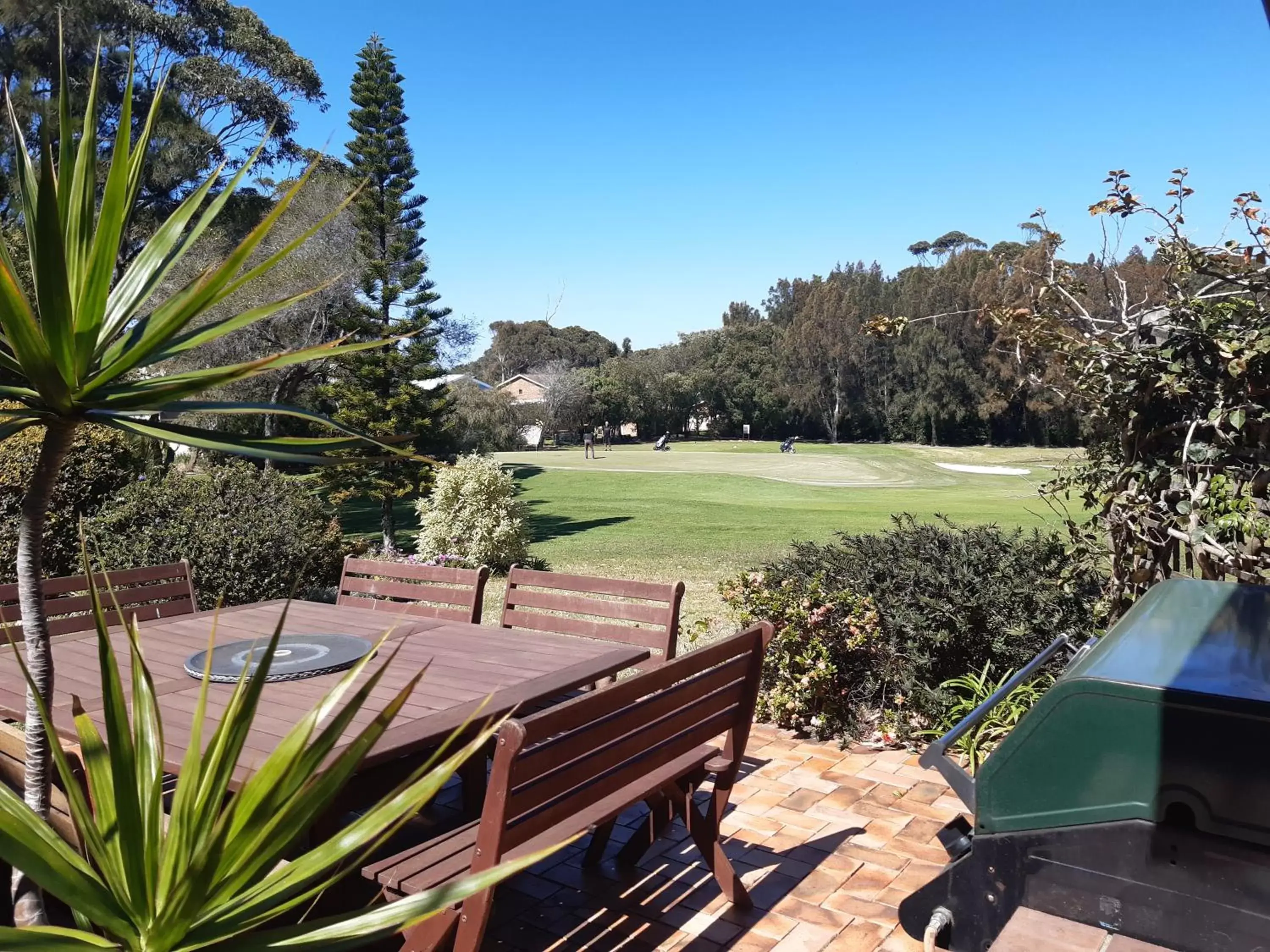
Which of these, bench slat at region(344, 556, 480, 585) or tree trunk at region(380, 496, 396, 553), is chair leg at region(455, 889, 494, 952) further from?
tree trunk at region(380, 496, 396, 553)

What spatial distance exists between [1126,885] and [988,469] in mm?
39188

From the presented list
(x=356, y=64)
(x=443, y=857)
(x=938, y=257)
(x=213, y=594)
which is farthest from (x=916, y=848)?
(x=938, y=257)

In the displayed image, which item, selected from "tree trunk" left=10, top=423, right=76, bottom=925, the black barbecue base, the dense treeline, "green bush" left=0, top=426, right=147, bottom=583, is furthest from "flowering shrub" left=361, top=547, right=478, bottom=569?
the dense treeline

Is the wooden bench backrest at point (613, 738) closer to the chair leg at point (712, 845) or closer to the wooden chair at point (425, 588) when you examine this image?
the chair leg at point (712, 845)

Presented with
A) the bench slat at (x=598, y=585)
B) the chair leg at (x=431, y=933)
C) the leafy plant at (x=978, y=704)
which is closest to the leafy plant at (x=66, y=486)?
the bench slat at (x=598, y=585)

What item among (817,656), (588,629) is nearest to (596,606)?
(588,629)

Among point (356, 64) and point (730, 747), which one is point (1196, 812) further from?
point (356, 64)

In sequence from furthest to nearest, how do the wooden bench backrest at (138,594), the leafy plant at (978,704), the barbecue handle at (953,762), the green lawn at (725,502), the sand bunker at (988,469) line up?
the sand bunker at (988,469) < the green lawn at (725,502) < the wooden bench backrest at (138,594) < the leafy plant at (978,704) < the barbecue handle at (953,762)

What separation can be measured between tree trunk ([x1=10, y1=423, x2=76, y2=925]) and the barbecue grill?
1916 mm

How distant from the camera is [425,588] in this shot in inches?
202

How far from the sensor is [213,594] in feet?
26.2

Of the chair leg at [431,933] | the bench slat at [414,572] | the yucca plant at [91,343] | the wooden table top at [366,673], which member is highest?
the yucca plant at [91,343]

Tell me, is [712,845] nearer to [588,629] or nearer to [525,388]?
[588,629]

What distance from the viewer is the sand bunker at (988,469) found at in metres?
37.2
